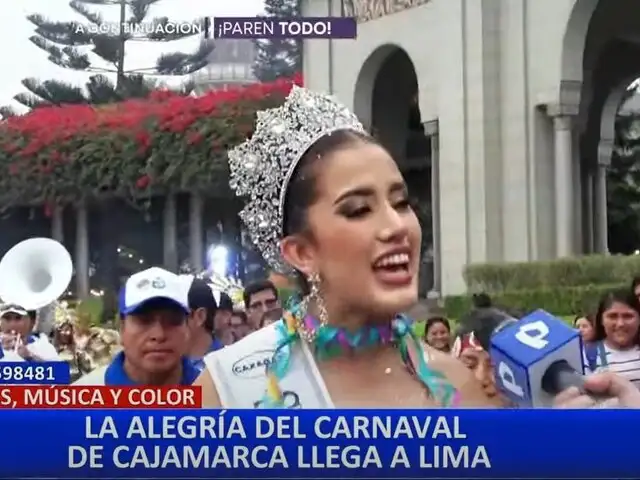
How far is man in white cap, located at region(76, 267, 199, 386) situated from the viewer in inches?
72.6

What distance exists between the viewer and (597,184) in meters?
3.16

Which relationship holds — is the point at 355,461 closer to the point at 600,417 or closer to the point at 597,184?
the point at 600,417

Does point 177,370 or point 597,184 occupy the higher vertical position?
point 597,184

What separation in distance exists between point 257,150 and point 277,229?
0.39ft

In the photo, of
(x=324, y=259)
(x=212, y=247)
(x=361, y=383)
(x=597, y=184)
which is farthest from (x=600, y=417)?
(x=597, y=184)

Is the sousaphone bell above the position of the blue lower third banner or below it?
above

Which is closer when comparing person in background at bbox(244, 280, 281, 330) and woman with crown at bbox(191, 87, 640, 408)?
woman with crown at bbox(191, 87, 640, 408)

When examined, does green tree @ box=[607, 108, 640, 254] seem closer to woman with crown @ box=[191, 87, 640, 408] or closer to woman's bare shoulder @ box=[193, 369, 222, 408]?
woman with crown @ box=[191, 87, 640, 408]

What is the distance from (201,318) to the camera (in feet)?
6.88

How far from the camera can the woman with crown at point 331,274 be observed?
1.57 metres

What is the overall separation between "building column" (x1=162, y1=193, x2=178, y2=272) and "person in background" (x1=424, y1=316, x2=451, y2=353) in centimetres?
55

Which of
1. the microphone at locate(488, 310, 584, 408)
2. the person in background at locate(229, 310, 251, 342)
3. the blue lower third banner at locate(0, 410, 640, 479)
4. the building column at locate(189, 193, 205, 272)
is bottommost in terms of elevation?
the blue lower third banner at locate(0, 410, 640, 479)

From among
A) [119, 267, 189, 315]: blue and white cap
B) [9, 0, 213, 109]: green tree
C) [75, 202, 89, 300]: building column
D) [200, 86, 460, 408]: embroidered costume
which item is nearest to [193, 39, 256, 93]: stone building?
[9, 0, 213, 109]: green tree

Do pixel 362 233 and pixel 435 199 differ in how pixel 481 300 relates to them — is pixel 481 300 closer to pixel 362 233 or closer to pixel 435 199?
pixel 435 199
